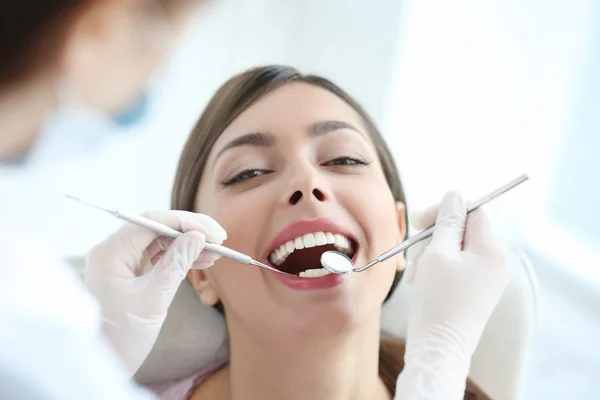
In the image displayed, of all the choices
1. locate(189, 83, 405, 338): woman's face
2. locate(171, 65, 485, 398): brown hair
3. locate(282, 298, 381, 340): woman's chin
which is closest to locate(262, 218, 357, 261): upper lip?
locate(189, 83, 405, 338): woman's face

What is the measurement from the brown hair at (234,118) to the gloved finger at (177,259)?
25cm

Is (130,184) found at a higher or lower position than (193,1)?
lower

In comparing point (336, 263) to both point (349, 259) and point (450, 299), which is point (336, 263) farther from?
point (450, 299)

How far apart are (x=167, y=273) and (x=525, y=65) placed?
1105 millimetres

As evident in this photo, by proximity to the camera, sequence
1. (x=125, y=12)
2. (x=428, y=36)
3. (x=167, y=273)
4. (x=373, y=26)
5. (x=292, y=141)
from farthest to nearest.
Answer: (x=373, y=26), (x=428, y=36), (x=292, y=141), (x=167, y=273), (x=125, y=12)

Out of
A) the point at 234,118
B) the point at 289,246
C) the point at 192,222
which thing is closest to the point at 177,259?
the point at 192,222

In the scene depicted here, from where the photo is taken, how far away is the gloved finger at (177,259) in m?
0.95

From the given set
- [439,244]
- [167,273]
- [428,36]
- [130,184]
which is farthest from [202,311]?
[428,36]

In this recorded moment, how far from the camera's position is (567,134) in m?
1.79

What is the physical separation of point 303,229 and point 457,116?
91cm

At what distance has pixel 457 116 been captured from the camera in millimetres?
1764

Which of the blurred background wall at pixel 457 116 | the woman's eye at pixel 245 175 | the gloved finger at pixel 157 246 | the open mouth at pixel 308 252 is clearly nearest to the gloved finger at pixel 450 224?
the open mouth at pixel 308 252

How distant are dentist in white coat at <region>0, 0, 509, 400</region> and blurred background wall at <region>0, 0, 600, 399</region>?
0.60 m

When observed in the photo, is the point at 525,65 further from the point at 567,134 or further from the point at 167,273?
the point at 167,273
